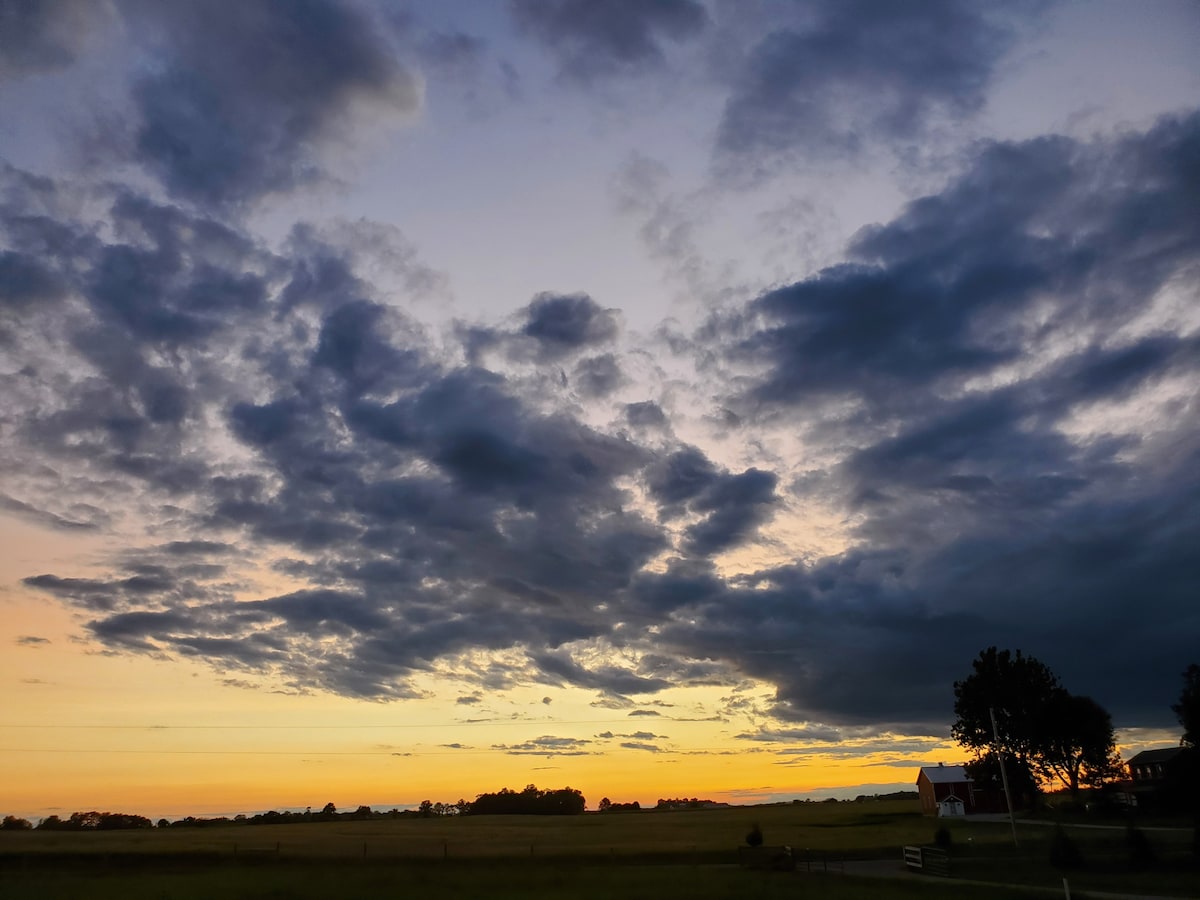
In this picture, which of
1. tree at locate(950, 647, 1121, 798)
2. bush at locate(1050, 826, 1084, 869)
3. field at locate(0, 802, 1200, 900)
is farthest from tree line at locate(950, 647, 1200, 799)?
bush at locate(1050, 826, 1084, 869)

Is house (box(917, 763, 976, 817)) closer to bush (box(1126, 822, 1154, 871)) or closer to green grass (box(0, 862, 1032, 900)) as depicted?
bush (box(1126, 822, 1154, 871))

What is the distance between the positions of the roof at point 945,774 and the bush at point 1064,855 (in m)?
75.2

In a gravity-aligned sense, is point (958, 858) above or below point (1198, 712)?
below

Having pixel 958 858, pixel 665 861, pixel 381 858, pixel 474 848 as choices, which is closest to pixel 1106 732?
pixel 958 858

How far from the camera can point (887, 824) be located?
378ft

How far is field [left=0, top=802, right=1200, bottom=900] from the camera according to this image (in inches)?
1828

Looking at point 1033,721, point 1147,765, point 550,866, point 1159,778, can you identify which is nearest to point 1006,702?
point 1033,721

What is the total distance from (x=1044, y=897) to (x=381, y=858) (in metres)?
50.9

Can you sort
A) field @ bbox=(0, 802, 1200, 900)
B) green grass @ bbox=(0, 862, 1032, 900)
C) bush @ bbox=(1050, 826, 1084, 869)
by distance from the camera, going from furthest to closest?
bush @ bbox=(1050, 826, 1084, 869), field @ bbox=(0, 802, 1200, 900), green grass @ bbox=(0, 862, 1032, 900)

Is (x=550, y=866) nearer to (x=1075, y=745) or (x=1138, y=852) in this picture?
(x=1138, y=852)

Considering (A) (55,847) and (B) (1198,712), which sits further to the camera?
(B) (1198,712)

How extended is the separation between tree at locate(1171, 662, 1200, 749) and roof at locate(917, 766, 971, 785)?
49.2m

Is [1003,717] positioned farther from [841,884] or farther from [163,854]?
[163,854]

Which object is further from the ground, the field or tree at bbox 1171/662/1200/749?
tree at bbox 1171/662/1200/749
